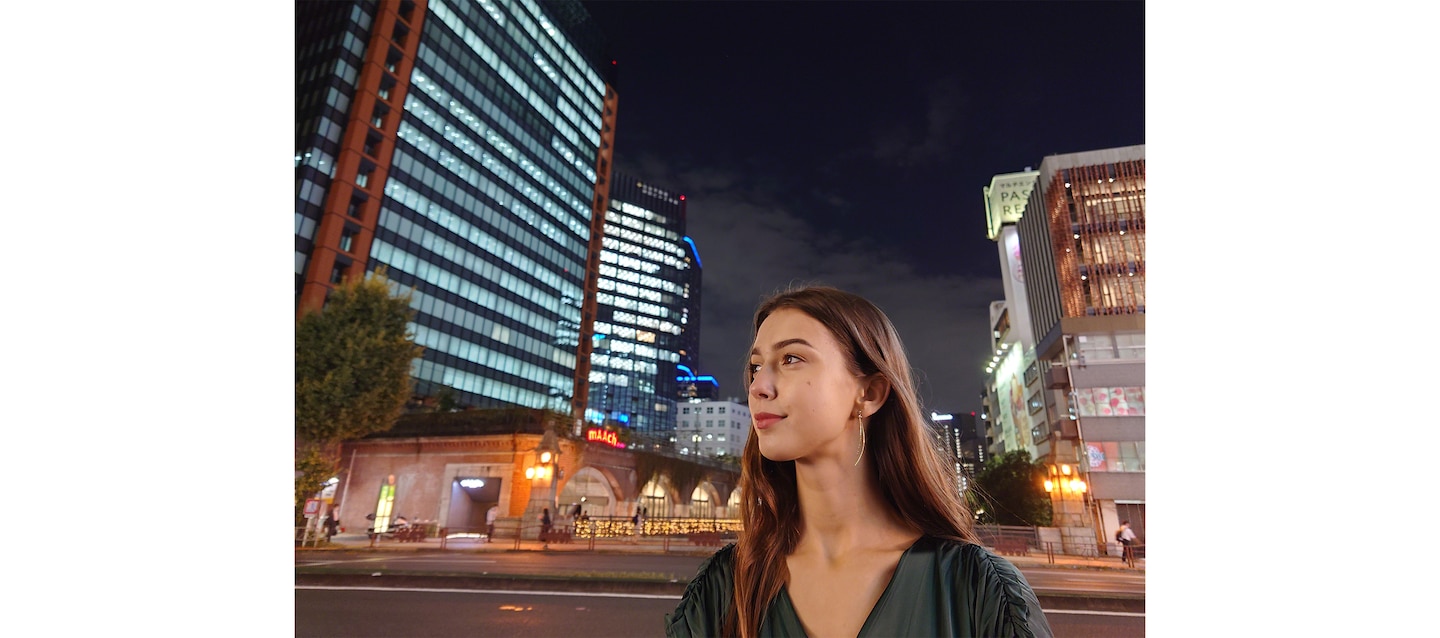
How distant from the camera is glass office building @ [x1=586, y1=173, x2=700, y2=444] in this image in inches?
699

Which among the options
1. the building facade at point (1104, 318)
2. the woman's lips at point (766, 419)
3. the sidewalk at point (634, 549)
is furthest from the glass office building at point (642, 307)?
the woman's lips at point (766, 419)

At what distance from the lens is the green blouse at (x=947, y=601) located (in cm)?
81

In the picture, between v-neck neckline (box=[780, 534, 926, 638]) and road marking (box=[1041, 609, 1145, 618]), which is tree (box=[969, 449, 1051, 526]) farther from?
v-neck neckline (box=[780, 534, 926, 638])

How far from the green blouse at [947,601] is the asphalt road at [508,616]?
3000mm

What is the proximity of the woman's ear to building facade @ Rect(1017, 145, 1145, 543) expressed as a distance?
7716 millimetres

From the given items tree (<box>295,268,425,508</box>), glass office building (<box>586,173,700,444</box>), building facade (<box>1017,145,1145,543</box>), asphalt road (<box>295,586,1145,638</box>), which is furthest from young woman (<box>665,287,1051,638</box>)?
glass office building (<box>586,173,700,444</box>)

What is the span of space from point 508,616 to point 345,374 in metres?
6.16

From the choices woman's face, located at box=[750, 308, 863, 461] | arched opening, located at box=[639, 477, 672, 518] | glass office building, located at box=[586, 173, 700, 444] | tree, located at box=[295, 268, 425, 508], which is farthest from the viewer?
glass office building, located at box=[586, 173, 700, 444]

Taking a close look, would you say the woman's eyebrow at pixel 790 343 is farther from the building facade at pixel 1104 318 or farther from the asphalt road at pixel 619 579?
the building facade at pixel 1104 318
